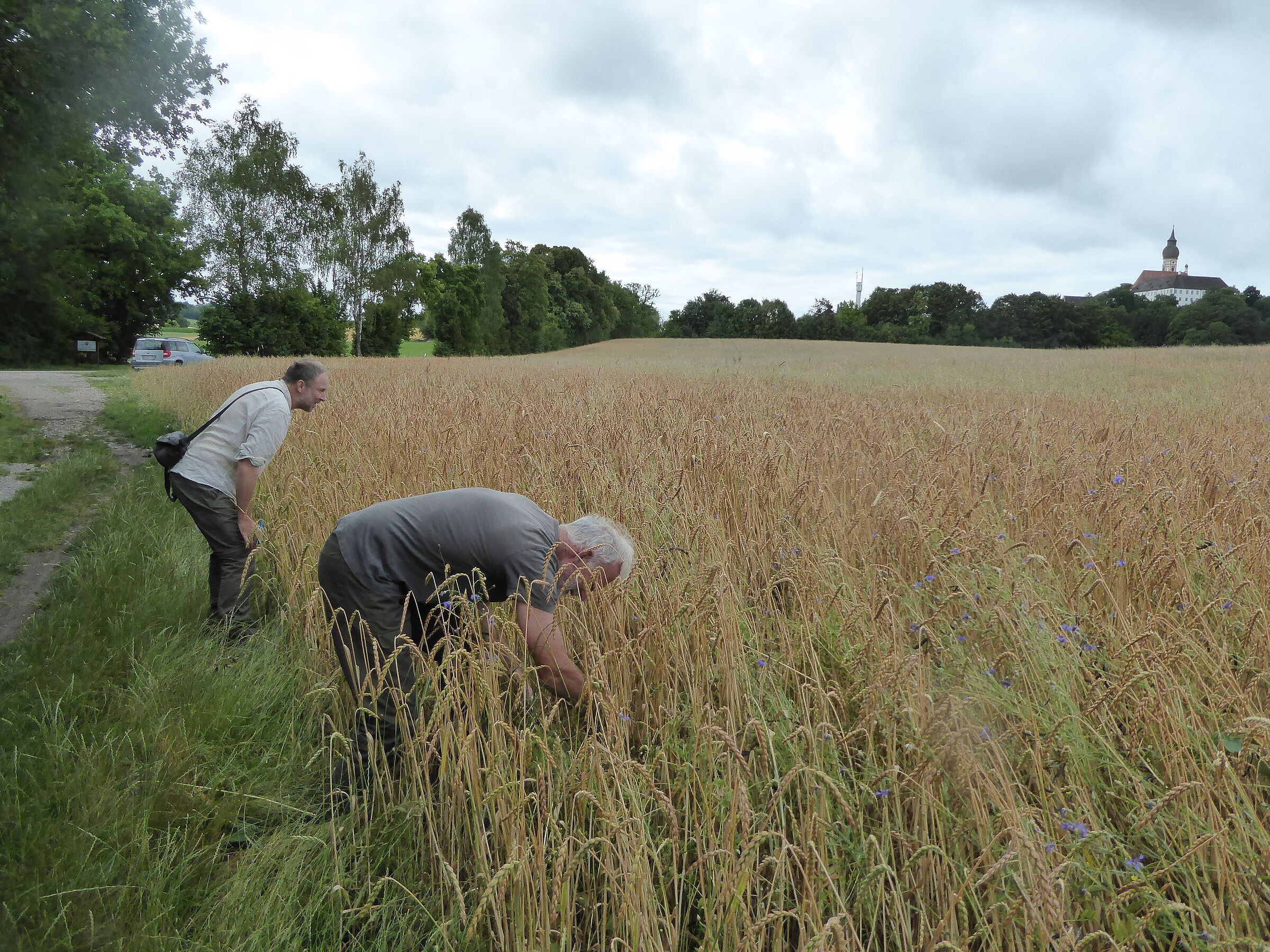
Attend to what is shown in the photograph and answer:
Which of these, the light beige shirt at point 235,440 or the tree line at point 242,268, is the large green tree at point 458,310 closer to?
the tree line at point 242,268

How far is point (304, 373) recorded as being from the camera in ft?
14.5

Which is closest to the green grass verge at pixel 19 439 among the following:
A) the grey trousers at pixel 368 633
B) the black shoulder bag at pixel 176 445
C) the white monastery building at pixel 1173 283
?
the black shoulder bag at pixel 176 445

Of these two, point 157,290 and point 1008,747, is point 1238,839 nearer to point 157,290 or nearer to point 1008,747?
point 1008,747

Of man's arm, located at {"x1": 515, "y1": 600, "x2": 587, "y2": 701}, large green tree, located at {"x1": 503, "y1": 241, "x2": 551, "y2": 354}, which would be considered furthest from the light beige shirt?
large green tree, located at {"x1": 503, "y1": 241, "x2": 551, "y2": 354}

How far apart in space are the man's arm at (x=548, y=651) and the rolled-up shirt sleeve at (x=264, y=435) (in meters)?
2.45

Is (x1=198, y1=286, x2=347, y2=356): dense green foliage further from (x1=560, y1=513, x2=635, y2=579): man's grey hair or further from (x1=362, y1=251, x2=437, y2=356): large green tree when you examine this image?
(x1=560, y1=513, x2=635, y2=579): man's grey hair

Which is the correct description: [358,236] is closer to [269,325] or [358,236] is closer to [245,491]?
[269,325]

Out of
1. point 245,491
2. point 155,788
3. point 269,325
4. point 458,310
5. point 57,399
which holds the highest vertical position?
point 458,310

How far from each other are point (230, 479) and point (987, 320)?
267ft

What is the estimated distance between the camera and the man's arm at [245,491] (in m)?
4.09

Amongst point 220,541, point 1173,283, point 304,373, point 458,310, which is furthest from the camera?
point 1173,283

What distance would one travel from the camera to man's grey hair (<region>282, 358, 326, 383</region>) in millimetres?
4410

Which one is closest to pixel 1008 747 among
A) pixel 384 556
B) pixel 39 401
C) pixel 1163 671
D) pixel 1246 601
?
pixel 1163 671

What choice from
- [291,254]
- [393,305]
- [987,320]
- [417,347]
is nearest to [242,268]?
[291,254]
